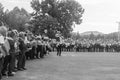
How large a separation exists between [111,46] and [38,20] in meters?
23.0

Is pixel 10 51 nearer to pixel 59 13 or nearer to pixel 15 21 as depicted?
pixel 59 13

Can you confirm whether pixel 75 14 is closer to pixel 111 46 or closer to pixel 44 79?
pixel 111 46

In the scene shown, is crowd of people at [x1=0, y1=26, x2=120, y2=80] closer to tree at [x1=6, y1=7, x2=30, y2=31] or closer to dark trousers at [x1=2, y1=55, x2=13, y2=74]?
dark trousers at [x1=2, y1=55, x2=13, y2=74]

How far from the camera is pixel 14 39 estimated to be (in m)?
11.6

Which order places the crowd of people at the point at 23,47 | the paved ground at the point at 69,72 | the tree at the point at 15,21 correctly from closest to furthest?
1. the crowd of people at the point at 23,47
2. the paved ground at the point at 69,72
3. the tree at the point at 15,21

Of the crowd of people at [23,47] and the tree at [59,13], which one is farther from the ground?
the tree at [59,13]

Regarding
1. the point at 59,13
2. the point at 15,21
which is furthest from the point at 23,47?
the point at 15,21

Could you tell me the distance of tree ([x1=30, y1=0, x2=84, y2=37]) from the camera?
65000 mm

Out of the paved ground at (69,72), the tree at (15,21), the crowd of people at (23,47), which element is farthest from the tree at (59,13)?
the paved ground at (69,72)

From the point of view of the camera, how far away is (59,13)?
66062mm

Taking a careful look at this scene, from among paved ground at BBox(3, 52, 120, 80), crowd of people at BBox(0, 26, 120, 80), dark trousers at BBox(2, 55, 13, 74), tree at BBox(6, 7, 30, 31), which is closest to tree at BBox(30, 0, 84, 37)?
tree at BBox(6, 7, 30, 31)

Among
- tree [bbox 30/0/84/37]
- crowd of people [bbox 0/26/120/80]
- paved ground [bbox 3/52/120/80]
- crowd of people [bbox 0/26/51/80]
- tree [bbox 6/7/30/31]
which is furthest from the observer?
tree [bbox 6/7/30/31]

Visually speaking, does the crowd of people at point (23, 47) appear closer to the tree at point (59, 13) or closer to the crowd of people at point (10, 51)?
the crowd of people at point (10, 51)

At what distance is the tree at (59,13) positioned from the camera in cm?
6500
